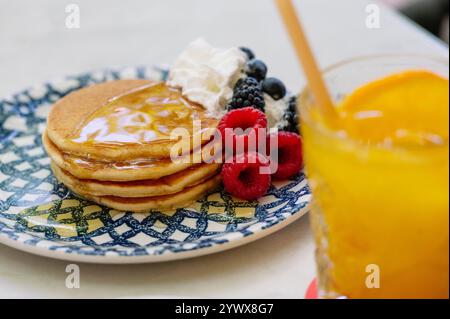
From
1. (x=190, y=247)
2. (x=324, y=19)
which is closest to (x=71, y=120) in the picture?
(x=190, y=247)

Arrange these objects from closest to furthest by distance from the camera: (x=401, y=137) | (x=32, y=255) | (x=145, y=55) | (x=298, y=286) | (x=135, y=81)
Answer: (x=401, y=137), (x=298, y=286), (x=32, y=255), (x=135, y=81), (x=145, y=55)

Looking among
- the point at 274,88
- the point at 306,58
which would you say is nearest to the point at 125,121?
the point at 274,88

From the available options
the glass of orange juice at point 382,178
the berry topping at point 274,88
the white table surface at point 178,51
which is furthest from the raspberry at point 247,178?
the glass of orange juice at point 382,178

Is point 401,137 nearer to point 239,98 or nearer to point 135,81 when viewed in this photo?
point 239,98

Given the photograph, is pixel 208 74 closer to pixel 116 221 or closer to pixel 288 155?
pixel 288 155

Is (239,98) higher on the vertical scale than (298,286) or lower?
higher

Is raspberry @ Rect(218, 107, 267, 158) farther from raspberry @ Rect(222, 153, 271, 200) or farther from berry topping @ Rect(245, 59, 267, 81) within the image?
berry topping @ Rect(245, 59, 267, 81)

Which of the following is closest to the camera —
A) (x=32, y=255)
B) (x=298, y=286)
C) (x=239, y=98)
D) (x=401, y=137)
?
(x=401, y=137)
